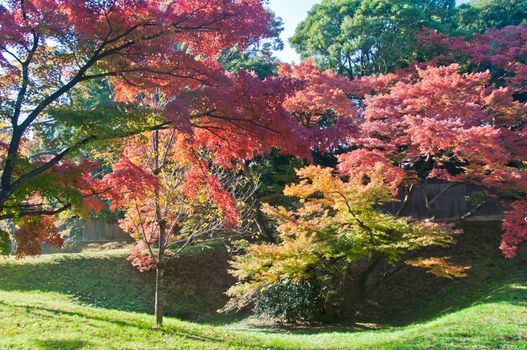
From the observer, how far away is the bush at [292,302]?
38.2 feet

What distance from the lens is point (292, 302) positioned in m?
→ 11.7

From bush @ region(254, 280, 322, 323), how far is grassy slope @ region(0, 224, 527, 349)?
38.3 inches

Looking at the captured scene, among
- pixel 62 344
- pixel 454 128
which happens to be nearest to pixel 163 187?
pixel 62 344

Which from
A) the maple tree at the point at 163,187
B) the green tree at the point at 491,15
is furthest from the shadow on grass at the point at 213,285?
the green tree at the point at 491,15

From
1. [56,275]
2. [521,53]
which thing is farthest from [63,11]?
[521,53]

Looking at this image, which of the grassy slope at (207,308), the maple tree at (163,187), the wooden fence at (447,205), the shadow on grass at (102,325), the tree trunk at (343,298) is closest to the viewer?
the shadow on grass at (102,325)

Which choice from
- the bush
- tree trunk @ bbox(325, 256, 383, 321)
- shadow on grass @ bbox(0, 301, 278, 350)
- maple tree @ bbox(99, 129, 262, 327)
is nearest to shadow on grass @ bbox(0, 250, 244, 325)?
the bush

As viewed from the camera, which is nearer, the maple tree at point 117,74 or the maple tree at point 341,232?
the maple tree at point 117,74

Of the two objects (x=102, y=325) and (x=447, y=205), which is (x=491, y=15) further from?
(x=102, y=325)

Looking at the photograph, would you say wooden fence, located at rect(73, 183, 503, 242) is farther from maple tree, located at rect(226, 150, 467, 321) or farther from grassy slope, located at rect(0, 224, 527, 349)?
maple tree, located at rect(226, 150, 467, 321)

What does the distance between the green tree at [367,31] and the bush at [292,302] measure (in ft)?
34.2

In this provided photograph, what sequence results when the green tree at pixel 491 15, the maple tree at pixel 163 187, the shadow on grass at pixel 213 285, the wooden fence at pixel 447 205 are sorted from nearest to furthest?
the maple tree at pixel 163 187, the shadow on grass at pixel 213 285, the wooden fence at pixel 447 205, the green tree at pixel 491 15

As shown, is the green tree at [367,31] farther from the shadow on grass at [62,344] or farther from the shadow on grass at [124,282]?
the shadow on grass at [62,344]

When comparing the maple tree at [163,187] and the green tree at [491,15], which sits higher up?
the green tree at [491,15]
